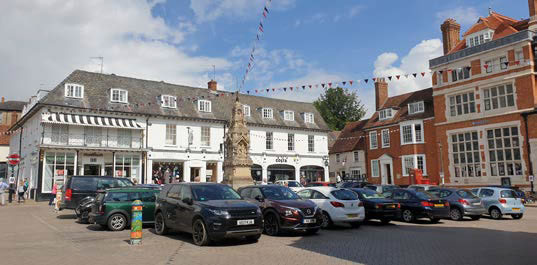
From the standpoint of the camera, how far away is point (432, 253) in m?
9.30

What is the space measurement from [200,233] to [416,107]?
34.1 meters

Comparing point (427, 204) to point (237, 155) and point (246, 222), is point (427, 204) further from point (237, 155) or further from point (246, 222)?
point (237, 155)

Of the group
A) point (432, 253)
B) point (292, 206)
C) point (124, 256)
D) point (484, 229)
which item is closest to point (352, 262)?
point (432, 253)

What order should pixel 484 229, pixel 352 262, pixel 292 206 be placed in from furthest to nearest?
pixel 484 229 → pixel 292 206 → pixel 352 262

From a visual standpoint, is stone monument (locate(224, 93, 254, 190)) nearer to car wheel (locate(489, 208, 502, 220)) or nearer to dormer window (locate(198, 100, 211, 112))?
car wheel (locate(489, 208, 502, 220))

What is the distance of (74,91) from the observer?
31.3 metres

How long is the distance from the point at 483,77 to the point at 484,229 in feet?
74.0

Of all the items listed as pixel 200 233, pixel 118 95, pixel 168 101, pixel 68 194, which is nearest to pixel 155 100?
pixel 168 101

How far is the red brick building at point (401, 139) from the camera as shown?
37.4 m

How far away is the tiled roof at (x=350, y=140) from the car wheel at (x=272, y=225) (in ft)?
116

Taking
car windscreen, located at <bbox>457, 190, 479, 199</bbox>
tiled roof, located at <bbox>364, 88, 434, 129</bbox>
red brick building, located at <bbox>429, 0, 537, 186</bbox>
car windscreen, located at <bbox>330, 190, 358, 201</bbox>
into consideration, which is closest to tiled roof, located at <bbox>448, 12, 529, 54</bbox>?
red brick building, located at <bbox>429, 0, 537, 186</bbox>

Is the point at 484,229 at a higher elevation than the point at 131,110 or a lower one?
lower

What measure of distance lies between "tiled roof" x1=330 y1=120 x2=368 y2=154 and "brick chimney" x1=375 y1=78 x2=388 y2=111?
364cm

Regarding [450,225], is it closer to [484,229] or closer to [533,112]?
[484,229]
